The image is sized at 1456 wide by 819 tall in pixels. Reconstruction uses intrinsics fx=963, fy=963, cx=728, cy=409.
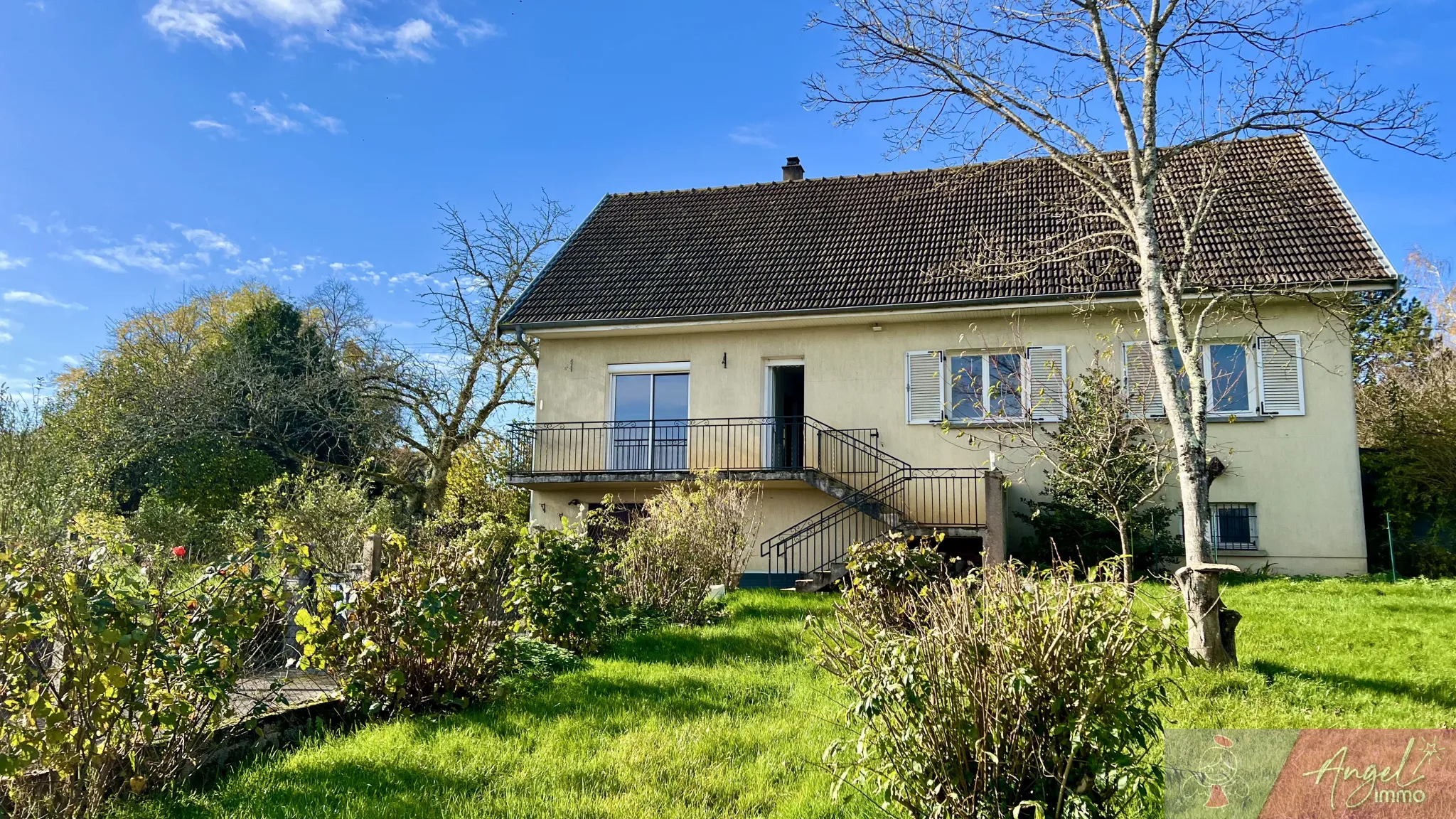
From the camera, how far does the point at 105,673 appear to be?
442 centimetres

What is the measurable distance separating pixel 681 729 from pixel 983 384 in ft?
35.9

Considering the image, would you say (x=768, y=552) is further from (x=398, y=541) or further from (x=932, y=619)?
(x=932, y=619)

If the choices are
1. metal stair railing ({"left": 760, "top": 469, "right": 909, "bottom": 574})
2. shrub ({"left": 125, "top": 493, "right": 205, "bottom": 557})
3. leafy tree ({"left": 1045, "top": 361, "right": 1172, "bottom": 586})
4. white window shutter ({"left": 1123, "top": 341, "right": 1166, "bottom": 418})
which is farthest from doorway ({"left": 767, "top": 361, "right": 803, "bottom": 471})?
shrub ({"left": 125, "top": 493, "right": 205, "bottom": 557})

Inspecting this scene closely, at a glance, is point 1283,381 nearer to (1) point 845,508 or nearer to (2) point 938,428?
(2) point 938,428

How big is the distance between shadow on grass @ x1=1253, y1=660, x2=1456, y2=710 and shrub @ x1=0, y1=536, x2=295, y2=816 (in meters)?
6.71

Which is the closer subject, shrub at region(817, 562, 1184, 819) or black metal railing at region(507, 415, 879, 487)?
shrub at region(817, 562, 1184, 819)

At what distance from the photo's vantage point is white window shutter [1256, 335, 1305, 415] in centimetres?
1409

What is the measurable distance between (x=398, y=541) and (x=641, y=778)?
105 inches

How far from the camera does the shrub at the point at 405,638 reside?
→ 6.03 meters

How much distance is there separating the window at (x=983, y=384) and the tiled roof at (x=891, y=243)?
1089 mm

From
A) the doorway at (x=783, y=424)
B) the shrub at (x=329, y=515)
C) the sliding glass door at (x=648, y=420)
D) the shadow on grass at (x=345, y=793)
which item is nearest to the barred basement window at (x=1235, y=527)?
the doorway at (x=783, y=424)

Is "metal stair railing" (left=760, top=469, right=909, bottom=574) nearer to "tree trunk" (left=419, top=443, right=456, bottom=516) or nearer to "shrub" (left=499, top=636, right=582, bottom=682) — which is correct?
"shrub" (left=499, top=636, right=582, bottom=682)

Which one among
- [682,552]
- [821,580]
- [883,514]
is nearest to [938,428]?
[883,514]

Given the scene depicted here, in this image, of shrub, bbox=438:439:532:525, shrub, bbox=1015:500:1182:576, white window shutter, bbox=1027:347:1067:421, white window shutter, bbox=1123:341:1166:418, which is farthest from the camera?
shrub, bbox=438:439:532:525
